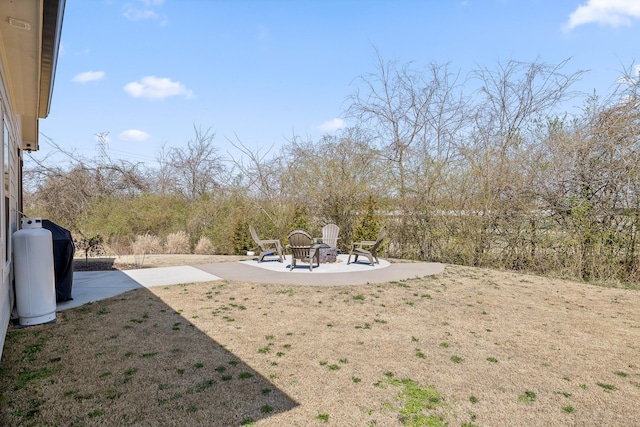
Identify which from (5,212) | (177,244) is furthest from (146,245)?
(5,212)

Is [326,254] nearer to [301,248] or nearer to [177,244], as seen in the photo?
[301,248]

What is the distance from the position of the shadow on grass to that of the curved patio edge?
259cm

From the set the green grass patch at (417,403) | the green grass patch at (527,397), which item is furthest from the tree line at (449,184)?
the green grass patch at (417,403)

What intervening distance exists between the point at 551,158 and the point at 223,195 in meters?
9.73

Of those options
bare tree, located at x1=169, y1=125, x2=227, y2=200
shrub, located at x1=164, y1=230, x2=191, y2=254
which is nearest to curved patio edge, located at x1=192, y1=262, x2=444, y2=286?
shrub, located at x1=164, y1=230, x2=191, y2=254

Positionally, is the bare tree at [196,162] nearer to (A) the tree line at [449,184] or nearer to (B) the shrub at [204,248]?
(A) the tree line at [449,184]

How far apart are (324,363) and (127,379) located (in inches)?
61.1

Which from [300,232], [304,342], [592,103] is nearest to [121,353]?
[304,342]

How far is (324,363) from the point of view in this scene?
3.08 meters

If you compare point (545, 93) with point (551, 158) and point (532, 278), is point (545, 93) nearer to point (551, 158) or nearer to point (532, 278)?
point (551, 158)

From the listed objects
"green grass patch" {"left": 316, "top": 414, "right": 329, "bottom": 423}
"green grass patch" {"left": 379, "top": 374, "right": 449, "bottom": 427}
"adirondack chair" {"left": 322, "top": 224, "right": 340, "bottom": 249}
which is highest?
"adirondack chair" {"left": 322, "top": 224, "right": 340, "bottom": 249}

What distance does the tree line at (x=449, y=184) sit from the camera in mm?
7453

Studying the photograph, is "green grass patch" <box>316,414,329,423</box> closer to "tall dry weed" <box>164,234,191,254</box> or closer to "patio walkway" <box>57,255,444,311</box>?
"patio walkway" <box>57,255,444,311</box>

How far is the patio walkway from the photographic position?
19.4 feet
